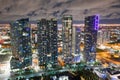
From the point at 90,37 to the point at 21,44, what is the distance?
327cm

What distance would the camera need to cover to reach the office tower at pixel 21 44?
8.02 m

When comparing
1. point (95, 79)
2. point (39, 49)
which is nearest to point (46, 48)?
point (39, 49)

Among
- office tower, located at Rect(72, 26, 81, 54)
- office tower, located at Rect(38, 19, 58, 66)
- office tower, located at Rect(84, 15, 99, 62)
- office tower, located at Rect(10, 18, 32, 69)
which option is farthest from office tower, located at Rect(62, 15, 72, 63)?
office tower, located at Rect(10, 18, 32, 69)

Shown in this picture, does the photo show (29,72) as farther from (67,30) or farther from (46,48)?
(67,30)

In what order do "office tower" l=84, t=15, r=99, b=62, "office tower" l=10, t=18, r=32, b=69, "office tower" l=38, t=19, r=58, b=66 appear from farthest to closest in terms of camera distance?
"office tower" l=84, t=15, r=99, b=62 < "office tower" l=38, t=19, r=58, b=66 < "office tower" l=10, t=18, r=32, b=69

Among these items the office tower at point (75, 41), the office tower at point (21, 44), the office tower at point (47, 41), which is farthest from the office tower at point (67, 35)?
the office tower at point (21, 44)

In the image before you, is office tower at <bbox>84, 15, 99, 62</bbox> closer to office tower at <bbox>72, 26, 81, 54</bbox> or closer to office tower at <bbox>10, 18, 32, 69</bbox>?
office tower at <bbox>72, 26, 81, 54</bbox>

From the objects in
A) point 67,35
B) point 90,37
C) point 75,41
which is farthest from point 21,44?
point 90,37

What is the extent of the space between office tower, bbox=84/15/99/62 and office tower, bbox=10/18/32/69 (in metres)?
2.71

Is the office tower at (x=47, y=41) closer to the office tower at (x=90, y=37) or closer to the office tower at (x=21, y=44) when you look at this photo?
the office tower at (x=21, y=44)

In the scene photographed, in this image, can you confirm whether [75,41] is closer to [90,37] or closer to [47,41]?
[90,37]

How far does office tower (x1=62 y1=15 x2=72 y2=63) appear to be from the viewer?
8.99 metres

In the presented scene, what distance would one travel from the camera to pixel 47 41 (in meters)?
8.44

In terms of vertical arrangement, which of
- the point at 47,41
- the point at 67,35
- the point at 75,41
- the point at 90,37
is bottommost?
the point at 75,41
